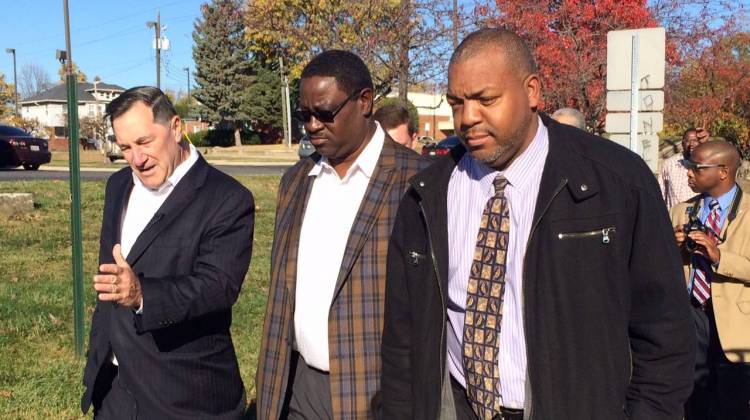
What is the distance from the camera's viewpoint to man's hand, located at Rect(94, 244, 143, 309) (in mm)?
2604

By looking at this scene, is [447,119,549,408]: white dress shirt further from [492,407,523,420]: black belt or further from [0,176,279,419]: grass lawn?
[0,176,279,419]: grass lawn

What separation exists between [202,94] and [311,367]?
56262mm

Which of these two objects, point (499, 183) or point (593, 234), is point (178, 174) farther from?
point (593, 234)

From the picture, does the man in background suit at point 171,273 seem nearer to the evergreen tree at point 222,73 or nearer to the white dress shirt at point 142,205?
the white dress shirt at point 142,205

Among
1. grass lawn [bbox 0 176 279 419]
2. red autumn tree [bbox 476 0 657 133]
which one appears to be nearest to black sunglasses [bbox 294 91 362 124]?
grass lawn [bbox 0 176 279 419]

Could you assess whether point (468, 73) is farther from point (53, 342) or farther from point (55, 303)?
point (55, 303)

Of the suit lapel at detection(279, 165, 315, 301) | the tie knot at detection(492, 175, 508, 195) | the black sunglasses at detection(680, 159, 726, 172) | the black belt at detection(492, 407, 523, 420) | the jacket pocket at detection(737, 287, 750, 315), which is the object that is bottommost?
the jacket pocket at detection(737, 287, 750, 315)

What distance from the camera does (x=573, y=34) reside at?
1535 cm

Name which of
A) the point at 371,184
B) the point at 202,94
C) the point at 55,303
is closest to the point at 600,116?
the point at 55,303

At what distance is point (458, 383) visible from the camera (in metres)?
2.43

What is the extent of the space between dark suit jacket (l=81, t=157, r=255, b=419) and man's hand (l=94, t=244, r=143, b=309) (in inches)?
7.6

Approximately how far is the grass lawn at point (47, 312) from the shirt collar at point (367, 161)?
3.03 meters

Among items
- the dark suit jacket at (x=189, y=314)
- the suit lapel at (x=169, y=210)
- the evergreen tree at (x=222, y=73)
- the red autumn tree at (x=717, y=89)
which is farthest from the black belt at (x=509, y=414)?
the evergreen tree at (x=222, y=73)

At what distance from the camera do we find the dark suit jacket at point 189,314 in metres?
2.96
